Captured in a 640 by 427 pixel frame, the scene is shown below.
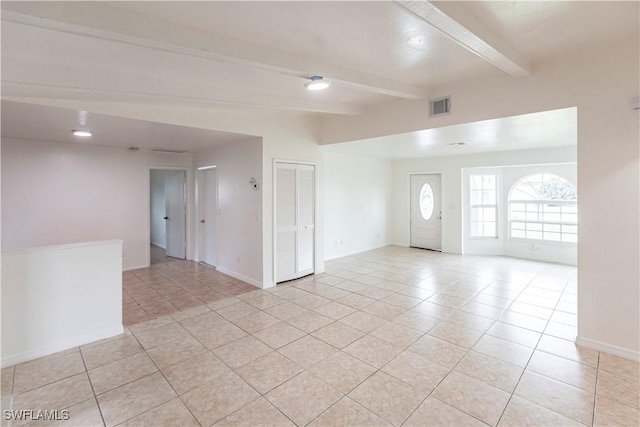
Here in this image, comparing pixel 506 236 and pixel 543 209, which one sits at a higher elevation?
pixel 543 209

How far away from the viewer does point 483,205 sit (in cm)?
709

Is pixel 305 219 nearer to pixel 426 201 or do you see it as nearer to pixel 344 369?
pixel 344 369

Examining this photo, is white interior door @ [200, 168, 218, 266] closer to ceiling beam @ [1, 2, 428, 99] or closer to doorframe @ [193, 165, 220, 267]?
doorframe @ [193, 165, 220, 267]

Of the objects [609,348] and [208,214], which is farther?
[208,214]

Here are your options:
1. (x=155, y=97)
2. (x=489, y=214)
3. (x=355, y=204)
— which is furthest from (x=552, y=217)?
(x=155, y=97)

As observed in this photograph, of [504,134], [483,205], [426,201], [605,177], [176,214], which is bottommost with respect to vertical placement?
[176,214]

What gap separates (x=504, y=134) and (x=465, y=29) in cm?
287

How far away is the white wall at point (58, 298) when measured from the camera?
2621 millimetres

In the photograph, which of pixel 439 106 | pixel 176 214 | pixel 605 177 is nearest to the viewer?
pixel 605 177

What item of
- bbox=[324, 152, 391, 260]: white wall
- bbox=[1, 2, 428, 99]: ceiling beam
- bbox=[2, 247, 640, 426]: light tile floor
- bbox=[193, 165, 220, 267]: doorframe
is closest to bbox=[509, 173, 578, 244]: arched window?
bbox=[2, 247, 640, 426]: light tile floor

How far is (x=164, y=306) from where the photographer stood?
3949 millimetres

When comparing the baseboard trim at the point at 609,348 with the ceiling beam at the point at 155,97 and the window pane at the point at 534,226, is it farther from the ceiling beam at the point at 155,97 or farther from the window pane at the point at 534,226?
the window pane at the point at 534,226

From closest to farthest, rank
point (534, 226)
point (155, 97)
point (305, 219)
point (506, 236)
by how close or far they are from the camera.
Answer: point (155, 97), point (305, 219), point (534, 226), point (506, 236)

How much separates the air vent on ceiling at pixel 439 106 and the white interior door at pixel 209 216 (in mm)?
3975
